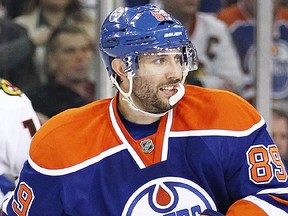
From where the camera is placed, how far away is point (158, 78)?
2932mm

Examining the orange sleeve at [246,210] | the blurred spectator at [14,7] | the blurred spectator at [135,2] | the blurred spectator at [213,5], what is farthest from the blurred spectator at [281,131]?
the orange sleeve at [246,210]

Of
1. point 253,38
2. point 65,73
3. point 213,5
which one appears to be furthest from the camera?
point 253,38

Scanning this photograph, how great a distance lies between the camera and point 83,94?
4.83 m

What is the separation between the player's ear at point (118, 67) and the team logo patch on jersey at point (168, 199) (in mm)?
323

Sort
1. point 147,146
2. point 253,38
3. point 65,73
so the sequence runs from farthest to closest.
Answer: point 253,38 → point 65,73 → point 147,146

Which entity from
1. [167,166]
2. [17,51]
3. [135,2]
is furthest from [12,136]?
[135,2]

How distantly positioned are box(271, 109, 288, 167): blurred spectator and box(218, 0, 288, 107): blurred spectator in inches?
2.5

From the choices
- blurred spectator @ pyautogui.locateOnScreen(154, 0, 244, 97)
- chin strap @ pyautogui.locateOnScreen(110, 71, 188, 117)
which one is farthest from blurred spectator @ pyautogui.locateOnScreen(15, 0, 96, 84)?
chin strap @ pyautogui.locateOnScreen(110, 71, 188, 117)

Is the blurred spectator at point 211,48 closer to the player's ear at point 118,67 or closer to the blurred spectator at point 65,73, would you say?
the blurred spectator at point 65,73

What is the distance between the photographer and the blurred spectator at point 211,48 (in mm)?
4863

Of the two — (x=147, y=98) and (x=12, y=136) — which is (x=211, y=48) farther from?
(x=147, y=98)

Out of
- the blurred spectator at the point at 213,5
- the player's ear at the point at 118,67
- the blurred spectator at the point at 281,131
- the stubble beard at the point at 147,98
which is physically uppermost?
the player's ear at the point at 118,67

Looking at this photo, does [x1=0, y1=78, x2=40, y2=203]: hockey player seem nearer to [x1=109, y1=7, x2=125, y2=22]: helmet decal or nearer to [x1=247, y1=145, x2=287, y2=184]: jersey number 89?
[x1=109, y1=7, x2=125, y2=22]: helmet decal

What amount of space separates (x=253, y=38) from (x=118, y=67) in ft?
6.98
